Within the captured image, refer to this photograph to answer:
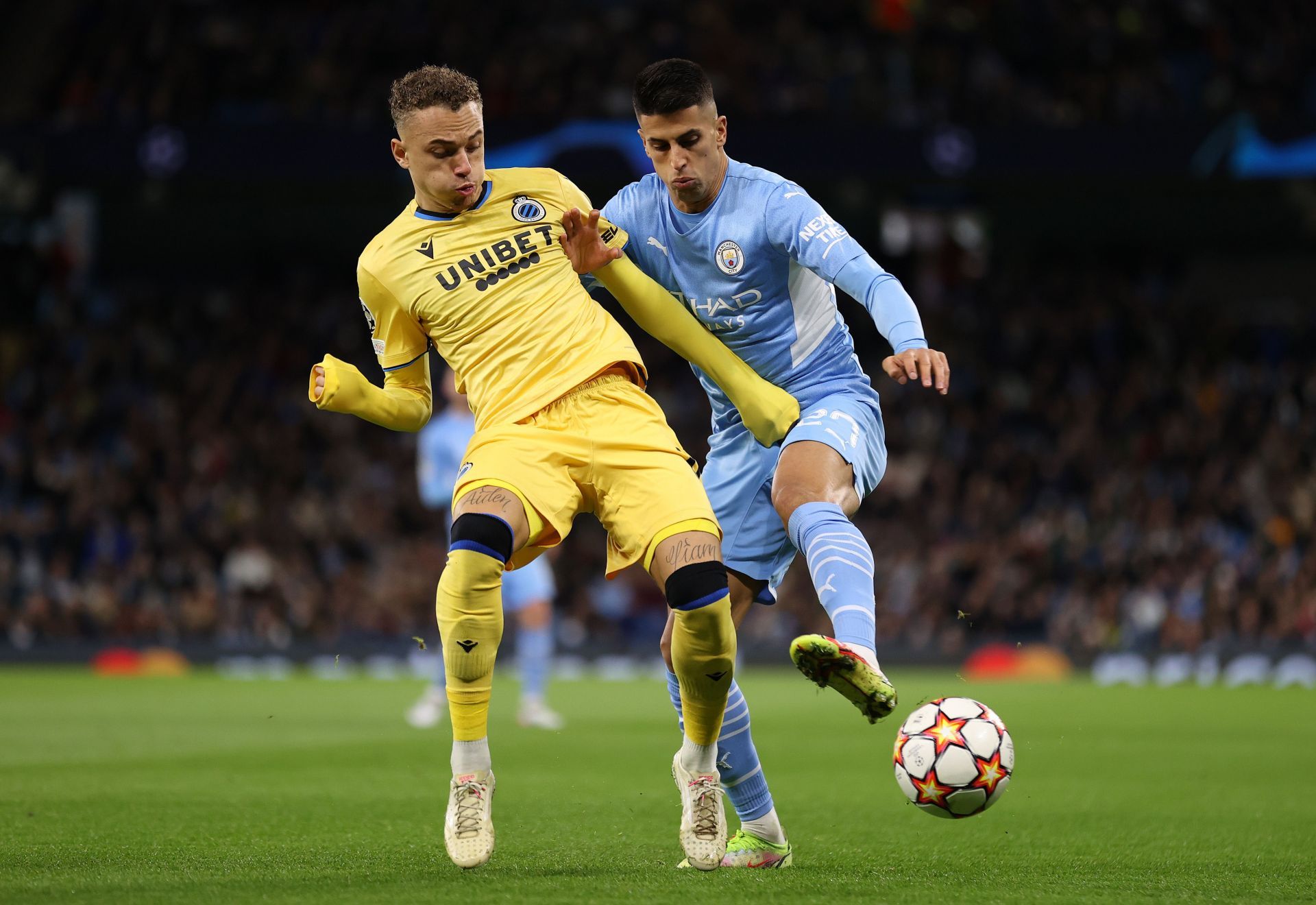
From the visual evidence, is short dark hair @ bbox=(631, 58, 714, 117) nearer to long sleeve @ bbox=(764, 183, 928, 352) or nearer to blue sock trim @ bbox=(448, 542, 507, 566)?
long sleeve @ bbox=(764, 183, 928, 352)

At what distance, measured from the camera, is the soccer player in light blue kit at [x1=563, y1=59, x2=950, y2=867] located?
16.2ft

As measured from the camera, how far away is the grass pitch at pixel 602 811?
449cm

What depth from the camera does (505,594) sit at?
11.6 m

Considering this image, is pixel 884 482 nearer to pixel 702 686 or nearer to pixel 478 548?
pixel 702 686

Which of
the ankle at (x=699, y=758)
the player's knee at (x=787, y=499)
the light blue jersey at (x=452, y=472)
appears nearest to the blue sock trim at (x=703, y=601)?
the player's knee at (x=787, y=499)

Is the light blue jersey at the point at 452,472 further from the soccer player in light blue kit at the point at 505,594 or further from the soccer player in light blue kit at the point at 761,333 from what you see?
the soccer player in light blue kit at the point at 761,333

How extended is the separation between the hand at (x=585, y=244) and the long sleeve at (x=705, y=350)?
0.18 feet

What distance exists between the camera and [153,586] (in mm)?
19266

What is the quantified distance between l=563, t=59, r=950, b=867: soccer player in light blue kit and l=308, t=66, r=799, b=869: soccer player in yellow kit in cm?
16

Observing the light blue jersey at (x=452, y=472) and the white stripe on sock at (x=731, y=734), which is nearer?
the white stripe on sock at (x=731, y=734)

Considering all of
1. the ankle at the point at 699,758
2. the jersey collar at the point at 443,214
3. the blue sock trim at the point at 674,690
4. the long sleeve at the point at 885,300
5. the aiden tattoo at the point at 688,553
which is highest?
the jersey collar at the point at 443,214

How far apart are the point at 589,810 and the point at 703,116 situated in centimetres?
279

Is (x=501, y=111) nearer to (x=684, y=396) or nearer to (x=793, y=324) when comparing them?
(x=684, y=396)

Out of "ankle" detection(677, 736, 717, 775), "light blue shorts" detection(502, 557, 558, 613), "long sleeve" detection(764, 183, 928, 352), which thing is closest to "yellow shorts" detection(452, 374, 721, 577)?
"ankle" detection(677, 736, 717, 775)
